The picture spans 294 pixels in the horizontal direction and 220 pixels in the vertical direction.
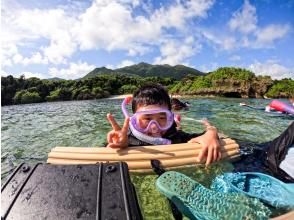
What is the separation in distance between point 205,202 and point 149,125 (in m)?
1.28

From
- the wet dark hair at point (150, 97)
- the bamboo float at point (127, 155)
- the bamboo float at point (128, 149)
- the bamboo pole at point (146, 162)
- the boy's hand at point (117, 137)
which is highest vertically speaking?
the wet dark hair at point (150, 97)

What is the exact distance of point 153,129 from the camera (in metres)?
2.98

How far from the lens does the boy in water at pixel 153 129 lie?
2.48 meters

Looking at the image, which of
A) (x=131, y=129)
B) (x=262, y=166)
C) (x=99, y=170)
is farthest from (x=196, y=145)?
(x=99, y=170)

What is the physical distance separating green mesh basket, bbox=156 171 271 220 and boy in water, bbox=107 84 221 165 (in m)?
0.60

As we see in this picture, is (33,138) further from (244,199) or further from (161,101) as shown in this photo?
(244,199)

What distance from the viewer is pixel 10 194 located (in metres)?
1.33

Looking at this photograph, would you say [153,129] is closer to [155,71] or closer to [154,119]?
[154,119]

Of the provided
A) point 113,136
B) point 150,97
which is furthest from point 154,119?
point 113,136

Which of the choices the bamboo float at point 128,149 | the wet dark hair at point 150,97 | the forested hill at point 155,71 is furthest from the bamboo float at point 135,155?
the forested hill at point 155,71

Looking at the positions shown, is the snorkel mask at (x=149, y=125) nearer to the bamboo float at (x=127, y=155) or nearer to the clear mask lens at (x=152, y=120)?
the clear mask lens at (x=152, y=120)

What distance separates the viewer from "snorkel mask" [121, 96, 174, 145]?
2.94 meters

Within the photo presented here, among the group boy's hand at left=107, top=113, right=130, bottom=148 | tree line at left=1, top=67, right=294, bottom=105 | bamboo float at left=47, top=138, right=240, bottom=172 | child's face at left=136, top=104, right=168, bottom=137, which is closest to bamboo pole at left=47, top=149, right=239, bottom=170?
A: bamboo float at left=47, top=138, right=240, bottom=172

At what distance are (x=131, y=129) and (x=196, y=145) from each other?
0.73 metres
